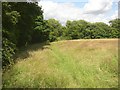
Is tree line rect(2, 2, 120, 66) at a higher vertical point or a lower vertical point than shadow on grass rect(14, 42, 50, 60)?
higher

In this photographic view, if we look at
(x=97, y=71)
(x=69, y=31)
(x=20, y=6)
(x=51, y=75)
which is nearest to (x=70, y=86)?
(x=51, y=75)

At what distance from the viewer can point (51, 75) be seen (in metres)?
13.0

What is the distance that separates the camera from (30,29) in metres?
32.8

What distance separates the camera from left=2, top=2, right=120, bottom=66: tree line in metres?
16.1

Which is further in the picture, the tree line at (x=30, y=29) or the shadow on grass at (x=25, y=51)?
the shadow on grass at (x=25, y=51)

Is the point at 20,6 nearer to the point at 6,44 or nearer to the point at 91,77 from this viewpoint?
the point at 6,44

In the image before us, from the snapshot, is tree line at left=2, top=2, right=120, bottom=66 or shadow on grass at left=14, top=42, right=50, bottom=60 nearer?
tree line at left=2, top=2, right=120, bottom=66

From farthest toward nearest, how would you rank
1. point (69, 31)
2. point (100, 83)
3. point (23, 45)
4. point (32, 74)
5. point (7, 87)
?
A: point (69, 31) < point (23, 45) < point (32, 74) < point (100, 83) < point (7, 87)

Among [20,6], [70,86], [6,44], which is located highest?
[20,6]

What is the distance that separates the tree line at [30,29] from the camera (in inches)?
634

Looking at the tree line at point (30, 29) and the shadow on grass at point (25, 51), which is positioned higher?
the tree line at point (30, 29)

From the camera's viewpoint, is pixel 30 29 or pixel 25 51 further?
pixel 30 29

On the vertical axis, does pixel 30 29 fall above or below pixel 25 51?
above

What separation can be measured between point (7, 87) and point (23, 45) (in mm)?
23035
